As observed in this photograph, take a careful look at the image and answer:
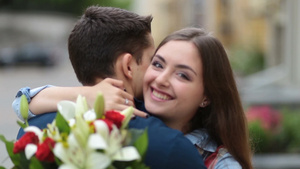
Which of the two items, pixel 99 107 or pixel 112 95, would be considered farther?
pixel 112 95

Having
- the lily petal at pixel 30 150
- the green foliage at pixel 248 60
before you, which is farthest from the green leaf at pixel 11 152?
the green foliage at pixel 248 60

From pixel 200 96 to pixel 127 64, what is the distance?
1.13 feet

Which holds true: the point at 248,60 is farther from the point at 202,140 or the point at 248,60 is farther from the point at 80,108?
the point at 80,108

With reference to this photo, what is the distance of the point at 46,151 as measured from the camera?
2.21 m

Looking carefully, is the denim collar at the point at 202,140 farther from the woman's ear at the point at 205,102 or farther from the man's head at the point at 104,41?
the man's head at the point at 104,41

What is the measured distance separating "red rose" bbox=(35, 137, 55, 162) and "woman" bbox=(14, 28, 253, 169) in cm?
66

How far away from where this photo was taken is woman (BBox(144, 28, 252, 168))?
276 cm

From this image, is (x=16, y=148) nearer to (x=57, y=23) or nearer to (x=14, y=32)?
(x=14, y=32)

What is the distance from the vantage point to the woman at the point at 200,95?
276cm

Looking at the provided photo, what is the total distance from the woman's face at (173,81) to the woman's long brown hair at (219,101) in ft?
0.15

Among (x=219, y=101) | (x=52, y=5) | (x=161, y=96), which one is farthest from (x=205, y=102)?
(x=52, y=5)

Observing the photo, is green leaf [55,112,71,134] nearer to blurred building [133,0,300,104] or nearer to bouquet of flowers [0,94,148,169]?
bouquet of flowers [0,94,148,169]

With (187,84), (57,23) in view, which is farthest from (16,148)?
(57,23)

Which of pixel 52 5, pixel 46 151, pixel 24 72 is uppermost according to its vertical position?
pixel 46 151
